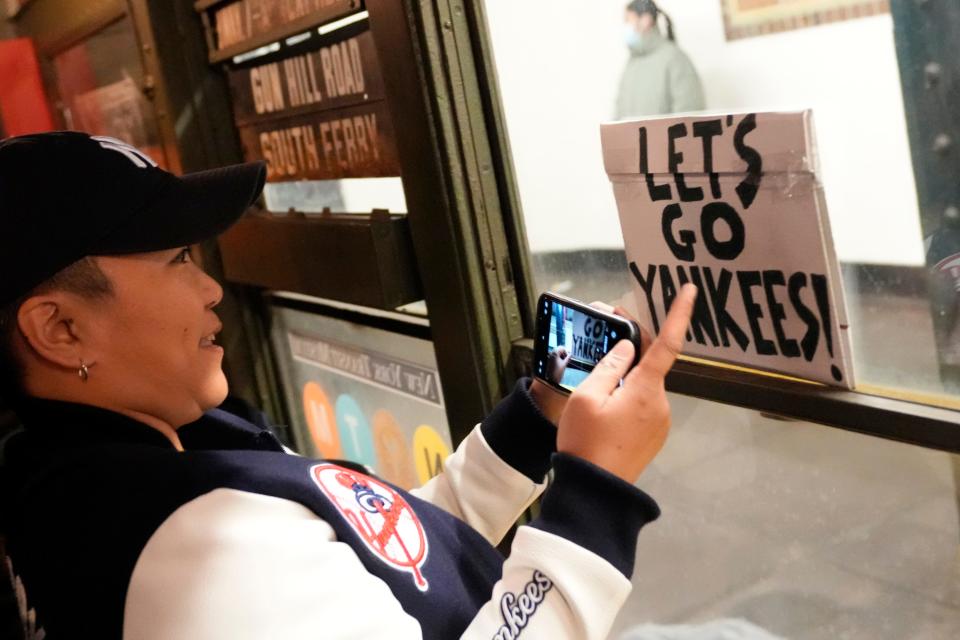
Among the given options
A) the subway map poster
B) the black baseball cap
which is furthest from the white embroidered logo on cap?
the subway map poster

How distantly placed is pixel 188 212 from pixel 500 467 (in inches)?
23.8

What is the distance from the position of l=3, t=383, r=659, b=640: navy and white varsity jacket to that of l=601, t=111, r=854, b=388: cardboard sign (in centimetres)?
36

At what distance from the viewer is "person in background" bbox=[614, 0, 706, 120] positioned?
4.98ft

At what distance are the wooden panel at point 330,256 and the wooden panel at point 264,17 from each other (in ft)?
1.51

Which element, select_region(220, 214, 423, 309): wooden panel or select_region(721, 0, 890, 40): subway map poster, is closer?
select_region(721, 0, 890, 40): subway map poster

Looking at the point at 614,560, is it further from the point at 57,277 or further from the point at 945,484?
the point at 57,277

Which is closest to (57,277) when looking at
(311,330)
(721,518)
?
(721,518)

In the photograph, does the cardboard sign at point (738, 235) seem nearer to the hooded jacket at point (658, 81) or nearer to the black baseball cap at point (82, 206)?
the hooded jacket at point (658, 81)

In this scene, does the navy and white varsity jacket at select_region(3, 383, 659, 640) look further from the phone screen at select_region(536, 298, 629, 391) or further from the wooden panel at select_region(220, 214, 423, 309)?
the wooden panel at select_region(220, 214, 423, 309)

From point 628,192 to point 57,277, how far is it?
2.64 ft

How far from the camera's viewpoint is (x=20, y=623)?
1.46 meters

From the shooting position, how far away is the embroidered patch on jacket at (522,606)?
109cm

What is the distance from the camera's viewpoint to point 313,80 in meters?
2.40

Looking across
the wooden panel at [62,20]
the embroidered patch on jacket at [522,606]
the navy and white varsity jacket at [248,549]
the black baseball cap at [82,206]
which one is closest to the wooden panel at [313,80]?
the wooden panel at [62,20]
